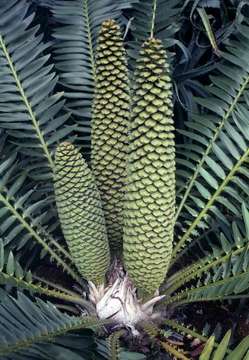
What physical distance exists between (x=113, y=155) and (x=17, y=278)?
357 mm

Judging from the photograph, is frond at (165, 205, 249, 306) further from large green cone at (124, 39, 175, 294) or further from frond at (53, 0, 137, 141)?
frond at (53, 0, 137, 141)

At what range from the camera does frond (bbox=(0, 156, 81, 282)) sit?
1.46 metres

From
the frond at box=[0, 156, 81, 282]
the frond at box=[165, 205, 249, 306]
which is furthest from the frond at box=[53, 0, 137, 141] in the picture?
the frond at box=[165, 205, 249, 306]

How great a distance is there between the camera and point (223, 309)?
5.73 feet

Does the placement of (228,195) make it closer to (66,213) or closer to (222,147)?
(222,147)

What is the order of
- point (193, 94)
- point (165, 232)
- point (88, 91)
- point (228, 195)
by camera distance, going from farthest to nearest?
point (193, 94) < point (88, 91) < point (228, 195) < point (165, 232)

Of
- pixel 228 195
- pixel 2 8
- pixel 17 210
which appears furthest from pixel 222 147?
pixel 2 8

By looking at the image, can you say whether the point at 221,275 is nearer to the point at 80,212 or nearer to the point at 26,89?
the point at 80,212

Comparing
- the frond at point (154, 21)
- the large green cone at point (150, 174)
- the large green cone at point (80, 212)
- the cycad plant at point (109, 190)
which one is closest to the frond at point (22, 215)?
the cycad plant at point (109, 190)

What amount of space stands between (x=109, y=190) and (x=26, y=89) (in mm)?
369

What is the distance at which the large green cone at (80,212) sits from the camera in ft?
4.01

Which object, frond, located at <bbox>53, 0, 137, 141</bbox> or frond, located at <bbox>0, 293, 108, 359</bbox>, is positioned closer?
frond, located at <bbox>0, 293, 108, 359</bbox>

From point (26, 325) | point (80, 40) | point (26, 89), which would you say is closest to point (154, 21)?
point (80, 40)

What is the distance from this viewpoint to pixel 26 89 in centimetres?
155
